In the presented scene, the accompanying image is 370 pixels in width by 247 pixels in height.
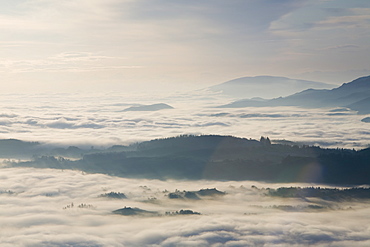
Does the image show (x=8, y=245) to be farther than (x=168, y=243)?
No

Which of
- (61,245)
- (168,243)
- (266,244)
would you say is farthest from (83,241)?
(266,244)

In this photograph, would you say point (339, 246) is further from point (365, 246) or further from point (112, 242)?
point (112, 242)

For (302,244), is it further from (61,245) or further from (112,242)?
(61,245)

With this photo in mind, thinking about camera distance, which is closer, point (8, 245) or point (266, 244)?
point (8, 245)

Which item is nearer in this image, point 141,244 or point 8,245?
point 8,245

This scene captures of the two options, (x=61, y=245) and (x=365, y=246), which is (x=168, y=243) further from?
(x=365, y=246)

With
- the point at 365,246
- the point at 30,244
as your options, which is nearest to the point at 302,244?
the point at 365,246

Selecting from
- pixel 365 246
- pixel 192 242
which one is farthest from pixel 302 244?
pixel 192 242
